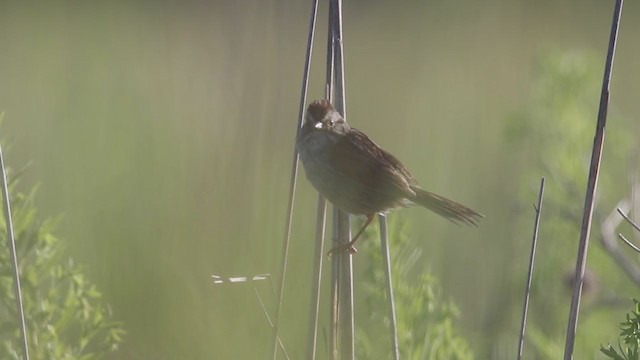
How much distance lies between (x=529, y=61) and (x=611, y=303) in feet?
17.8

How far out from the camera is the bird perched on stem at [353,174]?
214 cm

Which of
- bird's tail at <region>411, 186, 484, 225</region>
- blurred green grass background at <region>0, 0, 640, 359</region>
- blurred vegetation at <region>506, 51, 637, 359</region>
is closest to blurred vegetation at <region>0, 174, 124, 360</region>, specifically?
blurred green grass background at <region>0, 0, 640, 359</region>

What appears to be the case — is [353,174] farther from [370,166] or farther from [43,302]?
[43,302]

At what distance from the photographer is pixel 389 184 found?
2262mm

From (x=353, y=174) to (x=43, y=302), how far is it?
0.67 metres

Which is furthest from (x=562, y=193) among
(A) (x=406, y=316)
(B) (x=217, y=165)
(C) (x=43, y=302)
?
(C) (x=43, y=302)

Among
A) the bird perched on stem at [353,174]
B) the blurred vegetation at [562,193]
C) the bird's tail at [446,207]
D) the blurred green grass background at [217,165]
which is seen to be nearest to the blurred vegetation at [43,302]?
the blurred green grass background at [217,165]

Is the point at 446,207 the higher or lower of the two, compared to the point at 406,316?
higher

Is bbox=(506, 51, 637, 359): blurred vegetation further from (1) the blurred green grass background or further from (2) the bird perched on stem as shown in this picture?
(2) the bird perched on stem

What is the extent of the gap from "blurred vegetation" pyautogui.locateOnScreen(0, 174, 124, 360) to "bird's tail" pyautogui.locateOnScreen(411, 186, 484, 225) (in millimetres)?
680

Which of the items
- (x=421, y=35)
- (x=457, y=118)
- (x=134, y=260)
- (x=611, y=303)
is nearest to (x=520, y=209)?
(x=611, y=303)

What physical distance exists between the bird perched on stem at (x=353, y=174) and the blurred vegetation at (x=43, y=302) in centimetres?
49

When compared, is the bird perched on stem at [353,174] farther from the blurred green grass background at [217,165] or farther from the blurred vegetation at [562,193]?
the blurred vegetation at [562,193]

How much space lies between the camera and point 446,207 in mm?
2176
